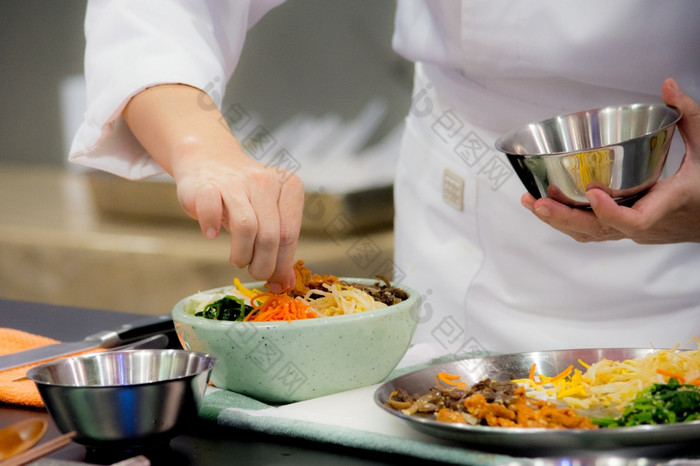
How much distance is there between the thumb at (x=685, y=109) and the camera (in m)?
1.09

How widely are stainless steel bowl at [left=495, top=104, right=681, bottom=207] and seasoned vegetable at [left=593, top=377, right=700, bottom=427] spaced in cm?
30

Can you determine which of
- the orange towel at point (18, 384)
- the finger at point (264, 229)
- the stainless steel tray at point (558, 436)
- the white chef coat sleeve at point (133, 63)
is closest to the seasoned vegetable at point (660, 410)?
the stainless steel tray at point (558, 436)

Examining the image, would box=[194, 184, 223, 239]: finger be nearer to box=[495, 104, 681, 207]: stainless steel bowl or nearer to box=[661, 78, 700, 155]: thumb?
box=[495, 104, 681, 207]: stainless steel bowl

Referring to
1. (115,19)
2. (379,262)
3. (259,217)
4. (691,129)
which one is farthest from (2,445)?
(379,262)

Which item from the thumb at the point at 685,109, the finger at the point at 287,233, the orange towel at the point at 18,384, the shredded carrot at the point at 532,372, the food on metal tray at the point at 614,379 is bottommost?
the orange towel at the point at 18,384

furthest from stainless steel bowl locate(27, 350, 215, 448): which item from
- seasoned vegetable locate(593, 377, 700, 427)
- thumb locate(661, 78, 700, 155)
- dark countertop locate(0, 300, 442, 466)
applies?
thumb locate(661, 78, 700, 155)

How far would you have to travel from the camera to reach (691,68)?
4.42ft

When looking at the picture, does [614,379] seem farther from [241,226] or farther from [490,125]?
[490,125]

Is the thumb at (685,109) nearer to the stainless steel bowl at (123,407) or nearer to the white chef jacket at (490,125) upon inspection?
the white chef jacket at (490,125)

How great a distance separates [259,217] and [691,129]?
609 millimetres

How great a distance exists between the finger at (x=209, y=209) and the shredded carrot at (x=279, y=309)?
0.11 m

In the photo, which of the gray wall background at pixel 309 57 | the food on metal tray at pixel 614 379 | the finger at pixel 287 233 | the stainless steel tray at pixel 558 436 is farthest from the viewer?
the gray wall background at pixel 309 57

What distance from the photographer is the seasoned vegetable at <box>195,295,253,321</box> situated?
3.30 ft

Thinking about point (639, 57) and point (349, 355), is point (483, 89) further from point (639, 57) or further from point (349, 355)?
point (349, 355)
